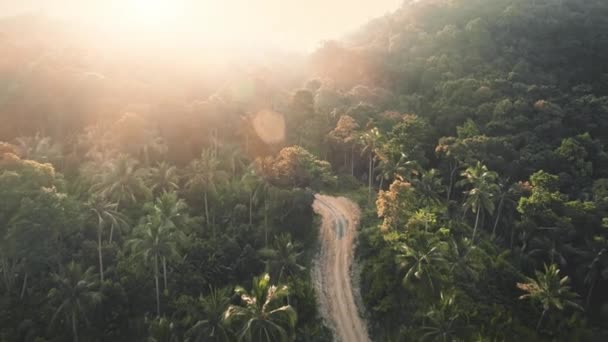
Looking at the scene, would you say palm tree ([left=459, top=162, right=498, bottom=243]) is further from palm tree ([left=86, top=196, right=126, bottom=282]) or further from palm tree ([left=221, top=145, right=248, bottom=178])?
palm tree ([left=86, top=196, right=126, bottom=282])

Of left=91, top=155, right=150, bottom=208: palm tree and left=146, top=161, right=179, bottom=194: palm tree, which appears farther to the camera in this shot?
left=146, top=161, right=179, bottom=194: palm tree

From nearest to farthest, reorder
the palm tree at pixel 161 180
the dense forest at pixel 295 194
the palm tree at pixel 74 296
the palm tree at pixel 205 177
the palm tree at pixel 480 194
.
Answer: the palm tree at pixel 74 296 → the dense forest at pixel 295 194 → the palm tree at pixel 480 194 → the palm tree at pixel 205 177 → the palm tree at pixel 161 180

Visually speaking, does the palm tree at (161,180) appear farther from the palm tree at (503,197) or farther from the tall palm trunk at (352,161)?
the palm tree at (503,197)

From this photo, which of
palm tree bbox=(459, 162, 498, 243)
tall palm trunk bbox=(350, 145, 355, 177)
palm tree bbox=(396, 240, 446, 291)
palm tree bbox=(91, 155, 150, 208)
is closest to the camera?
palm tree bbox=(396, 240, 446, 291)

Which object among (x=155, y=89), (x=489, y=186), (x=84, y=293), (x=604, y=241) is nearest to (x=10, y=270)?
(x=84, y=293)

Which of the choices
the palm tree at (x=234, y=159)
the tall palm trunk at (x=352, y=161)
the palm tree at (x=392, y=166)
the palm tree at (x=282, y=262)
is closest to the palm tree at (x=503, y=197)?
the palm tree at (x=392, y=166)

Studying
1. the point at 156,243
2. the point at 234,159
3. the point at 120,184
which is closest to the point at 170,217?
the point at 156,243

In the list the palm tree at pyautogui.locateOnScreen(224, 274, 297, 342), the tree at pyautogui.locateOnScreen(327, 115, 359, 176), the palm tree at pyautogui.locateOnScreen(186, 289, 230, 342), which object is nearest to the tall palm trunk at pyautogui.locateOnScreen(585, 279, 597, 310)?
the tree at pyautogui.locateOnScreen(327, 115, 359, 176)
